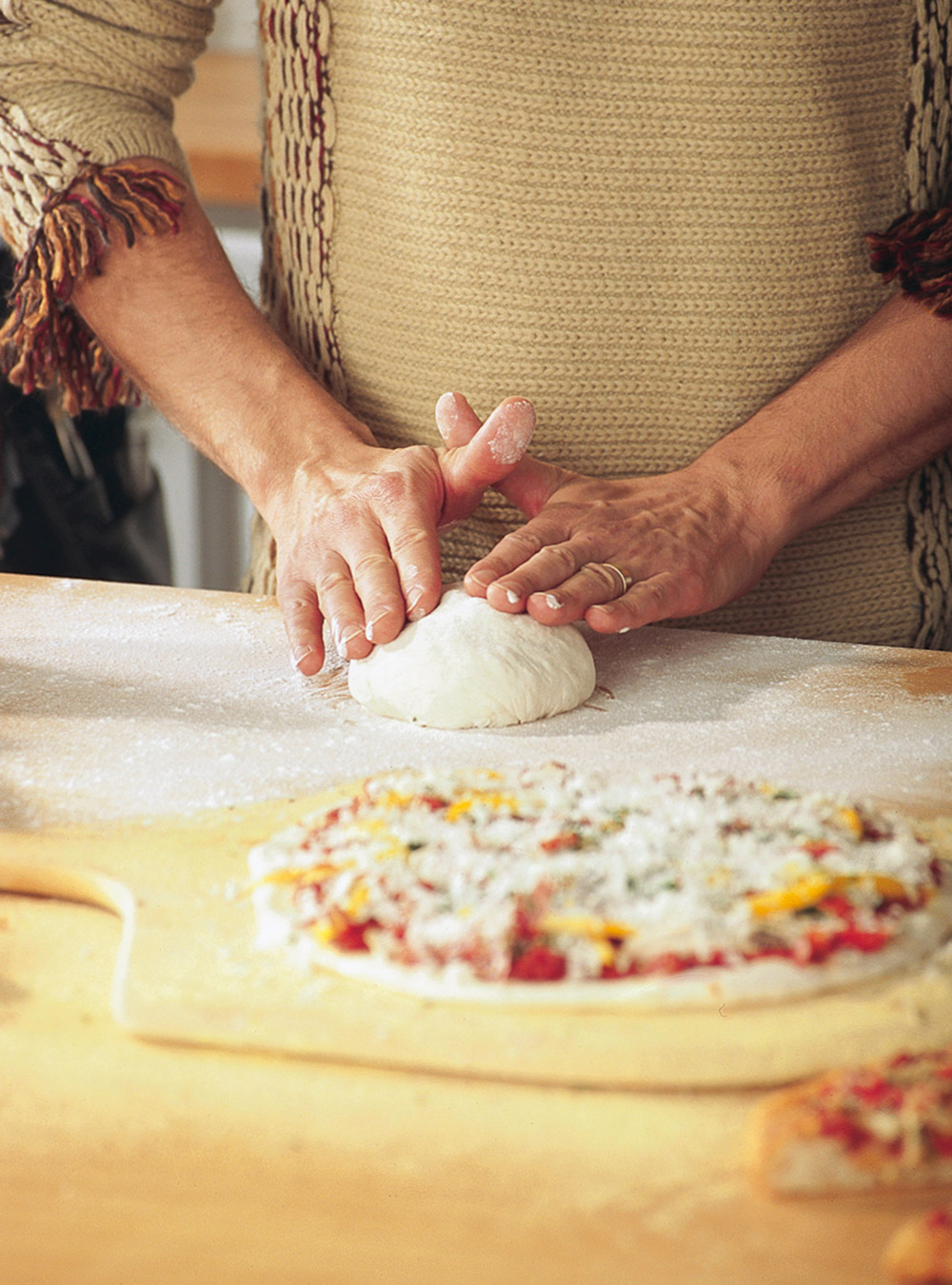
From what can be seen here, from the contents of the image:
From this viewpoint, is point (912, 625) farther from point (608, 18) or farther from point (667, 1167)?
point (667, 1167)

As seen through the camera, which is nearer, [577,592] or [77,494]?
[577,592]

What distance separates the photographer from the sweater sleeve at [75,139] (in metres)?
1.37

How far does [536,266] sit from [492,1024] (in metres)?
0.95

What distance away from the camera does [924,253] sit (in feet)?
4.51

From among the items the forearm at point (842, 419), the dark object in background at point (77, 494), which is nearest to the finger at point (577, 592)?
the forearm at point (842, 419)

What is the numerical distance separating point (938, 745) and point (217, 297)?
95cm

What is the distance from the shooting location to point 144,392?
5.07ft

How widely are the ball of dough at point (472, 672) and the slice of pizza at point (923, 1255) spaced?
656 millimetres

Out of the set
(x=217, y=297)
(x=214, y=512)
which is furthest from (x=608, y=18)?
(x=214, y=512)

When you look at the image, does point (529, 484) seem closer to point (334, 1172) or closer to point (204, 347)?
point (204, 347)

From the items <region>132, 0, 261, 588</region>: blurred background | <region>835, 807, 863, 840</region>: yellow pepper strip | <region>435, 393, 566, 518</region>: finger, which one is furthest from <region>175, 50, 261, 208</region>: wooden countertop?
<region>835, 807, 863, 840</region>: yellow pepper strip

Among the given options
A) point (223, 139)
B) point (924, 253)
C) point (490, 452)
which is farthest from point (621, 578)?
point (223, 139)

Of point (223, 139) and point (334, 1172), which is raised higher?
point (223, 139)

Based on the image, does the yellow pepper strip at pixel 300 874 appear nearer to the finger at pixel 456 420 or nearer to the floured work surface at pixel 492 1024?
the floured work surface at pixel 492 1024
